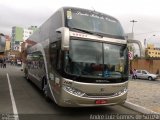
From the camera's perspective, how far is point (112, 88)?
1002 cm

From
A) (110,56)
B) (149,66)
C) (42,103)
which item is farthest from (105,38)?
(149,66)

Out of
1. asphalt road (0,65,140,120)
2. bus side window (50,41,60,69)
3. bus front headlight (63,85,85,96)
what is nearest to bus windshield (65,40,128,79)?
bus front headlight (63,85,85,96)

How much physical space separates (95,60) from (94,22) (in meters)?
1.48

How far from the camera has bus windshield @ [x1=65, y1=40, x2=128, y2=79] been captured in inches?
381

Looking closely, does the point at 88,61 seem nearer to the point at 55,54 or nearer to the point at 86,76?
the point at 86,76

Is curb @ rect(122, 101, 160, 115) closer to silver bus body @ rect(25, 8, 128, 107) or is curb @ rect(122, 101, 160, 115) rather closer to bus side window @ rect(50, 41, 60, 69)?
silver bus body @ rect(25, 8, 128, 107)

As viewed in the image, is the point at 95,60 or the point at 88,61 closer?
the point at 88,61

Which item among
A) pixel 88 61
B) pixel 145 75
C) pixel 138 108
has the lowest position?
pixel 145 75

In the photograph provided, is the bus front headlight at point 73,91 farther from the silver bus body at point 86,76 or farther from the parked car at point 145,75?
the parked car at point 145,75

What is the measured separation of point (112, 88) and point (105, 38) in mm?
1662

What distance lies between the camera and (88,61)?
9805 mm

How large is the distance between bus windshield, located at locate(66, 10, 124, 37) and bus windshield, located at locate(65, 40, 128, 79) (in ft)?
2.04

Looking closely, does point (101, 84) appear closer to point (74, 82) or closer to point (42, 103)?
point (74, 82)

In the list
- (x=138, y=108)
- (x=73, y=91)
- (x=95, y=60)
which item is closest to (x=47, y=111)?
(x=73, y=91)
